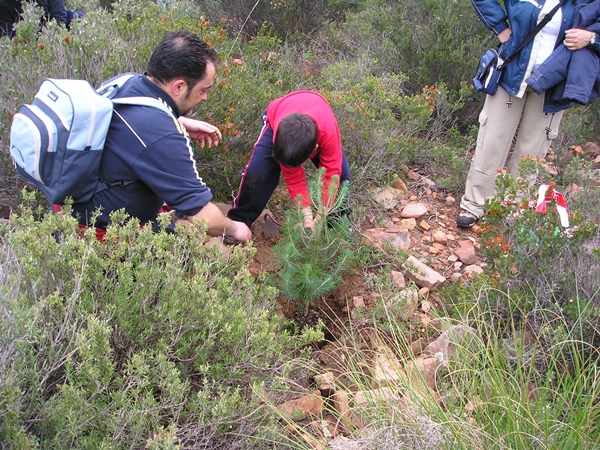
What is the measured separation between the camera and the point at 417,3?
598cm

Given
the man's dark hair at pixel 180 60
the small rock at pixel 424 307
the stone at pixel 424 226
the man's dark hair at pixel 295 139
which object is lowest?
the small rock at pixel 424 307

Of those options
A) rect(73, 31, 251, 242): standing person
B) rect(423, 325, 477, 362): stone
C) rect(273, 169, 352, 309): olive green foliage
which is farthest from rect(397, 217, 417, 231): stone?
rect(73, 31, 251, 242): standing person

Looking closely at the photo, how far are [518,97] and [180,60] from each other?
253cm

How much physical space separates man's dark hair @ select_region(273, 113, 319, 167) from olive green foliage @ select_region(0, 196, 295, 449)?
83cm

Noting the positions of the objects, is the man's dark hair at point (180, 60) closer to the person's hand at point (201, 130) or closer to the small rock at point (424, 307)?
the person's hand at point (201, 130)

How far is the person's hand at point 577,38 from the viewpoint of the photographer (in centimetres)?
359

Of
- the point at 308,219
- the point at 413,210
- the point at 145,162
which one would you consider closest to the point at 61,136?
the point at 145,162

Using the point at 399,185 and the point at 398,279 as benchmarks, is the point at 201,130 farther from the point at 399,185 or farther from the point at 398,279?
the point at 399,185

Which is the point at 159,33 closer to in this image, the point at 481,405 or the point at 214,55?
the point at 214,55

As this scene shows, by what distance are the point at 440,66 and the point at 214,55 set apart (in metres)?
3.48

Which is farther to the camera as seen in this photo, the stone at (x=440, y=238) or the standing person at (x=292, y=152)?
the stone at (x=440, y=238)

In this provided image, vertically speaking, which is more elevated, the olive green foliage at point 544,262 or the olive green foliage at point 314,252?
the olive green foliage at point 544,262

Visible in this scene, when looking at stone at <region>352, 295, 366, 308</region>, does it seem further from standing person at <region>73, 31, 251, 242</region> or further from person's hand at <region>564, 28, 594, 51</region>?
person's hand at <region>564, 28, 594, 51</region>

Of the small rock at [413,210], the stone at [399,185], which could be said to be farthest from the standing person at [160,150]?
the stone at [399,185]
